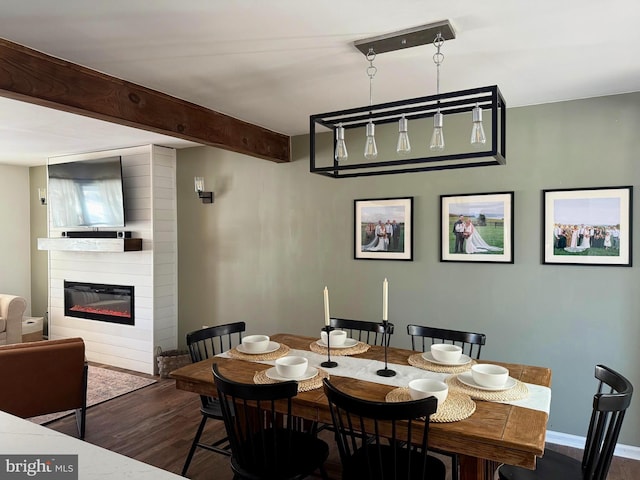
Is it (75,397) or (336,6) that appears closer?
(336,6)

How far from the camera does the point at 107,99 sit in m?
2.62

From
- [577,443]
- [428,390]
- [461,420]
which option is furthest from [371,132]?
[577,443]

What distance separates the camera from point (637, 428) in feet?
9.80

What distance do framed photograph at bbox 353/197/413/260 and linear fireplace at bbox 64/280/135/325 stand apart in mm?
2787

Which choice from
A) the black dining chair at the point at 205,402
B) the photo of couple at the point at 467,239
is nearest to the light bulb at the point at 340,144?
the black dining chair at the point at 205,402

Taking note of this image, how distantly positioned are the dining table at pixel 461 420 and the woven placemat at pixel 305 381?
0.5 inches

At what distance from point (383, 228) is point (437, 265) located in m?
0.56

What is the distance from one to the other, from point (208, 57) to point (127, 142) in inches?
105

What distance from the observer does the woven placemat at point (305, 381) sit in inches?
82.4

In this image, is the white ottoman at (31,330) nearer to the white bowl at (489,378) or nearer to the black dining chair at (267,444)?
the black dining chair at (267,444)

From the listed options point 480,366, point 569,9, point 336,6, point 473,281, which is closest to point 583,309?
point 473,281

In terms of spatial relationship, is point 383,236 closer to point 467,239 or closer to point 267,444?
point 467,239

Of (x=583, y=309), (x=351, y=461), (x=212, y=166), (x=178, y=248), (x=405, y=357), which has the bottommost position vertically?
(x=351, y=461)

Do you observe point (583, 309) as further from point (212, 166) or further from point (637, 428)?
point (212, 166)
